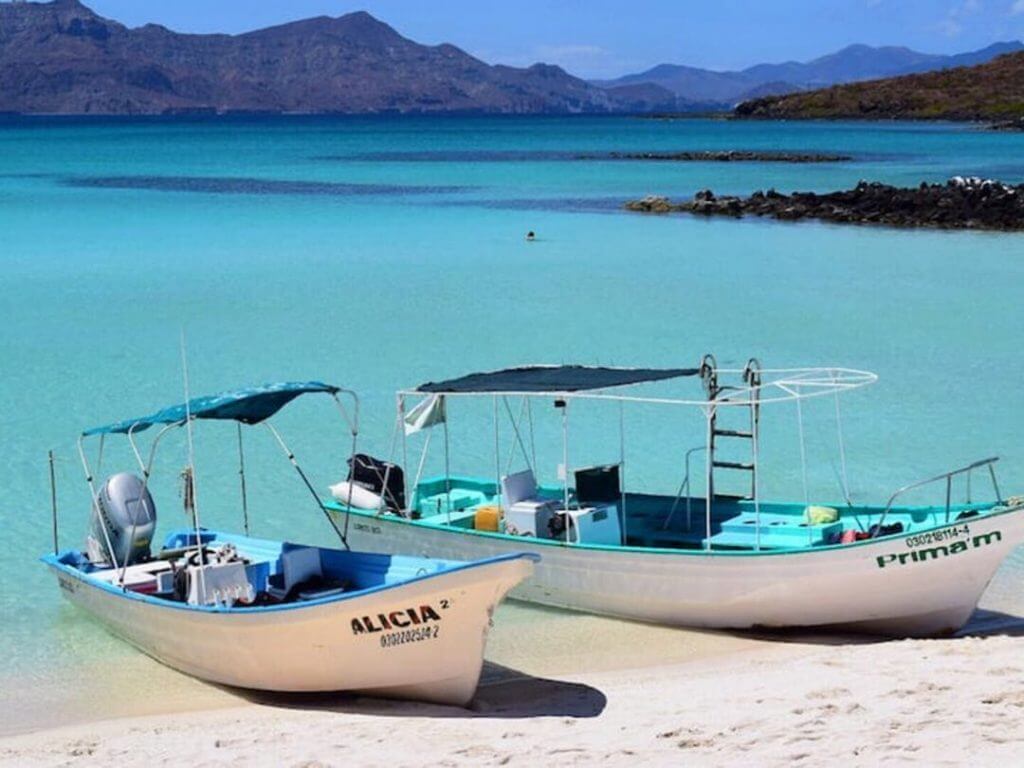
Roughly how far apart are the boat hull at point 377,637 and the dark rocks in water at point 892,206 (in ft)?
122

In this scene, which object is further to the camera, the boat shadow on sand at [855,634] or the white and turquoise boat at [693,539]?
the boat shadow on sand at [855,634]

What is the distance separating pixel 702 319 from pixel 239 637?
63.8 feet

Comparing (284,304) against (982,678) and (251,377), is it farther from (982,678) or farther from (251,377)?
(982,678)

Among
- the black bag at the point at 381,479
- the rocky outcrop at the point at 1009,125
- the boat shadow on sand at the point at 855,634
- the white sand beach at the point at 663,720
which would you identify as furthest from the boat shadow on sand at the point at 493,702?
the rocky outcrop at the point at 1009,125

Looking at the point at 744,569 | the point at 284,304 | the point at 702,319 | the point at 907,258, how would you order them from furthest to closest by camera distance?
the point at 907,258 → the point at 284,304 → the point at 702,319 → the point at 744,569

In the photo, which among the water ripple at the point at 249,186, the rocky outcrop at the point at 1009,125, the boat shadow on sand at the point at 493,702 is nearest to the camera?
the boat shadow on sand at the point at 493,702

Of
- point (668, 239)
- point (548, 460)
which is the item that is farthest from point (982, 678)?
point (668, 239)

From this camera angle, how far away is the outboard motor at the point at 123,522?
1291 cm

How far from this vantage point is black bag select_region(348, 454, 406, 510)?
14422 millimetres

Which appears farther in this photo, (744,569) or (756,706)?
(744,569)

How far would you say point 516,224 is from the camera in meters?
47.9

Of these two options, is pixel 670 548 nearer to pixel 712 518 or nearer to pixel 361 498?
pixel 712 518

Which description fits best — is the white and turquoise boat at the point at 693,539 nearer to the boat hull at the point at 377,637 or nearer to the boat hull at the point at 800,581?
the boat hull at the point at 800,581

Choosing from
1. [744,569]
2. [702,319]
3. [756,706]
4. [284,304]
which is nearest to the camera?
[756,706]
